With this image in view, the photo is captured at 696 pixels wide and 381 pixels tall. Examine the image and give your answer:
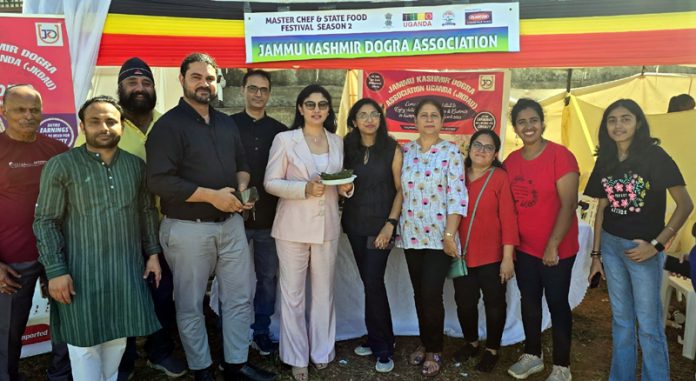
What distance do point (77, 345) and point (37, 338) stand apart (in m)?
1.72

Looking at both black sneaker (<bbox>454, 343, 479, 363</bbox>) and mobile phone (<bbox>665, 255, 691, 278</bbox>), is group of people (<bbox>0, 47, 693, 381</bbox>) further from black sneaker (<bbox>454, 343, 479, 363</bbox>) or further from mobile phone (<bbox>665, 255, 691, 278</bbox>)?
mobile phone (<bbox>665, 255, 691, 278</bbox>)

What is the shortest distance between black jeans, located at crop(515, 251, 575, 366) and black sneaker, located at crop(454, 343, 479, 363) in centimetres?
47

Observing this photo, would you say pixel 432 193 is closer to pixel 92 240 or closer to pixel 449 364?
pixel 449 364

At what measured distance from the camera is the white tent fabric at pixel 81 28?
3863mm

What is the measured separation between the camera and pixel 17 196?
2.70 m

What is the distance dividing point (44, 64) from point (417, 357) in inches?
145

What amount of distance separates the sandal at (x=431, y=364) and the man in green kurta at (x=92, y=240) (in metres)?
1.90

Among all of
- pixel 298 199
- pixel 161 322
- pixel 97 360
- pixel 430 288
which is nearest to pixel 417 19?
pixel 298 199

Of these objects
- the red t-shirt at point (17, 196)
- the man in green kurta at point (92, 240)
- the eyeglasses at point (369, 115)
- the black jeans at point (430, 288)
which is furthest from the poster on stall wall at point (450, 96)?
the red t-shirt at point (17, 196)

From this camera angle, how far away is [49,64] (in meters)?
3.80

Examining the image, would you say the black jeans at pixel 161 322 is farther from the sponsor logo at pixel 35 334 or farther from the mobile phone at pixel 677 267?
the mobile phone at pixel 677 267

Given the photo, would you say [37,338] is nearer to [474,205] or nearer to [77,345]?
[77,345]

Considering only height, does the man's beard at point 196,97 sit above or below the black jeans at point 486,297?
above

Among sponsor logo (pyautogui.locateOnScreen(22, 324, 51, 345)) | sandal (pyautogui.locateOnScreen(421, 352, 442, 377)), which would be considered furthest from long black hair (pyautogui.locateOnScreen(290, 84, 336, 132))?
sponsor logo (pyautogui.locateOnScreen(22, 324, 51, 345))
